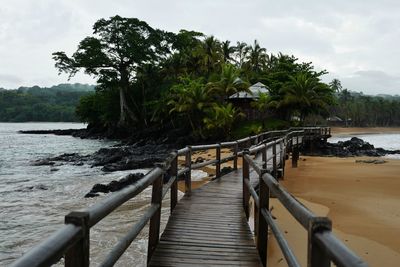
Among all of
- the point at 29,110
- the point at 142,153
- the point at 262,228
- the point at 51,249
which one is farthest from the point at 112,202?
the point at 29,110

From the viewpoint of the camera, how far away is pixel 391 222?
29.3ft

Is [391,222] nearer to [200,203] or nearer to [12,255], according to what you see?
[200,203]

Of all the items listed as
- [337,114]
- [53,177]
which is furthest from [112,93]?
[337,114]

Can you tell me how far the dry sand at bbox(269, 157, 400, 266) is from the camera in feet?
23.1

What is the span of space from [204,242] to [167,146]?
3121cm

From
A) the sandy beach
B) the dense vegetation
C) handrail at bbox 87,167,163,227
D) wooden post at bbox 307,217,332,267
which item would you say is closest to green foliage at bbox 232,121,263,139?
the dense vegetation

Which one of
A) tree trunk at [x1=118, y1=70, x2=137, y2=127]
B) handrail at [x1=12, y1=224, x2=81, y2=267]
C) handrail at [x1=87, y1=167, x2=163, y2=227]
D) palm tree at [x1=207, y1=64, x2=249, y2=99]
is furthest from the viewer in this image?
tree trunk at [x1=118, y1=70, x2=137, y2=127]

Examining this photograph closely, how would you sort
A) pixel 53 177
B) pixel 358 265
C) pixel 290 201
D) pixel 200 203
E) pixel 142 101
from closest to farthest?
1. pixel 358 265
2. pixel 290 201
3. pixel 200 203
4. pixel 53 177
5. pixel 142 101

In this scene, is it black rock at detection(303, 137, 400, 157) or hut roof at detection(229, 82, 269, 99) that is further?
hut roof at detection(229, 82, 269, 99)

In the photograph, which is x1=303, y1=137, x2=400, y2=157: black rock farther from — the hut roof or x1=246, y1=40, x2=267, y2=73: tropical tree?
x1=246, y1=40, x2=267, y2=73: tropical tree

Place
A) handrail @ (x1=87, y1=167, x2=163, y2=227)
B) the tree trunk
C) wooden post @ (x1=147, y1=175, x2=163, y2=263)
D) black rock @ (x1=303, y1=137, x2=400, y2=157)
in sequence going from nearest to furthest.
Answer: handrail @ (x1=87, y1=167, x2=163, y2=227)
wooden post @ (x1=147, y1=175, x2=163, y2=263)
black rock @ (x1=303, y1=137, x2=400, y2=157)
the tree trunk

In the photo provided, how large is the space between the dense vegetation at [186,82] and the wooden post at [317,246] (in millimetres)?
31304

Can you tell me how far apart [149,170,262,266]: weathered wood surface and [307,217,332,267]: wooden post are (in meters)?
2.20

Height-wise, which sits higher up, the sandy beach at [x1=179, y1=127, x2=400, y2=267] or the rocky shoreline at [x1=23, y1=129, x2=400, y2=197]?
the sandy beach at [x1=179, y1=127, x2=400, y2=267]
